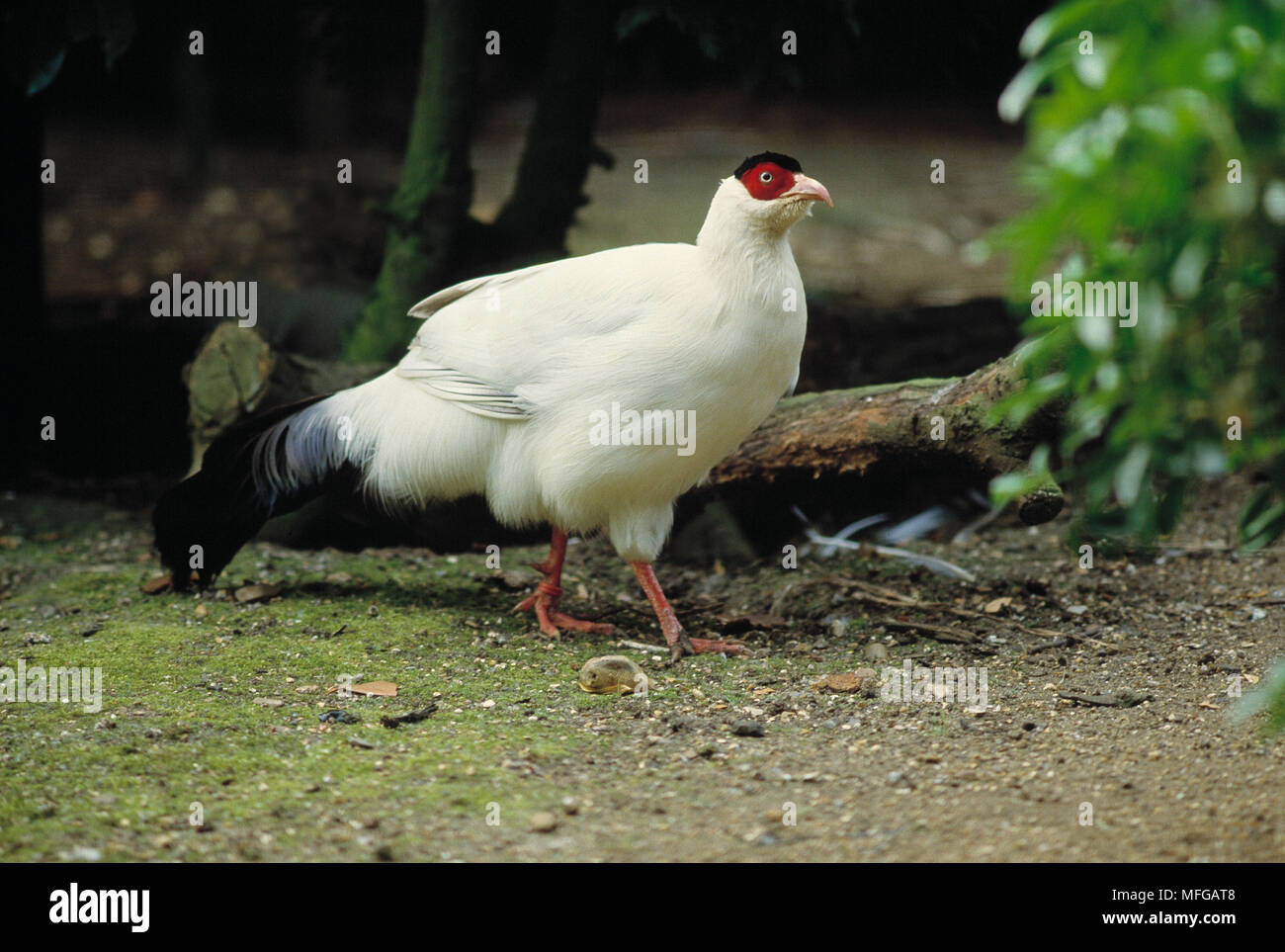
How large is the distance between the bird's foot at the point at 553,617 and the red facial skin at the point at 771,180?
5.40ft

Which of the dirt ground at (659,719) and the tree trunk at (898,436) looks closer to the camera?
the dirt ground at (659,719)

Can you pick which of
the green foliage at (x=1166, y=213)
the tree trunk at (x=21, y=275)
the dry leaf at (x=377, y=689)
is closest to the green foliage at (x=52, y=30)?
the tree trunk at (x=21, y=275)

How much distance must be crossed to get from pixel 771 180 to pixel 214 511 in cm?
241

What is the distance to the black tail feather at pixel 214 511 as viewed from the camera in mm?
4562

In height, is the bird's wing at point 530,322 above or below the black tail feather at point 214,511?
above

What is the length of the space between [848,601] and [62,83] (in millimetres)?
7227

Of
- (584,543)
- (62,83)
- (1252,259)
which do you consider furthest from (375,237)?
(1252,259)

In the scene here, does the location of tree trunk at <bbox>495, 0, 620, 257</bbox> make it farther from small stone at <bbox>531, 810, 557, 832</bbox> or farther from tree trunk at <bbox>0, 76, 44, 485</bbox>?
small stone at <bbox>531, 810, 557, 832</bbox>

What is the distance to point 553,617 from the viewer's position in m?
4.53

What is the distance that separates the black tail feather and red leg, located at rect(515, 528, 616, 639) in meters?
0.90

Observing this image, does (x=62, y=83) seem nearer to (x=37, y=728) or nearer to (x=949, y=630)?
(x=37, y=728)

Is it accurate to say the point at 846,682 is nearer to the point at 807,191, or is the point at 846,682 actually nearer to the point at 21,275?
the point at 807,191

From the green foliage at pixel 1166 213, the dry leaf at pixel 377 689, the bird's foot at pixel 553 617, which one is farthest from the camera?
the bird's foot at pixel 553 617

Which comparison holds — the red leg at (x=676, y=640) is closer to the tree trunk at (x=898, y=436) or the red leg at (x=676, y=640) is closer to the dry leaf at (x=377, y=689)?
the tree trunk at (x=898, y=436)
